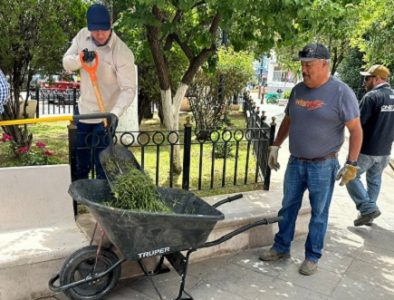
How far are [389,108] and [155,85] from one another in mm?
7229

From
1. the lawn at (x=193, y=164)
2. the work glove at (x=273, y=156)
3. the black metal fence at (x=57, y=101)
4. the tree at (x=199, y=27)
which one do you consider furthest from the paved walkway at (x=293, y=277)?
the black metal fence at (x=57, y=101)

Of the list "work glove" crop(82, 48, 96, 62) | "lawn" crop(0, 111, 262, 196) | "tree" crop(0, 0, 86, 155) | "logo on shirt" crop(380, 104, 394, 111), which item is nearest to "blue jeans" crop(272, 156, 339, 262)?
"lawn" crop(0, 111, 262, 196)

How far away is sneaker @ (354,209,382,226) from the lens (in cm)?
455

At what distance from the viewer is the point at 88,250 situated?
2.82 m

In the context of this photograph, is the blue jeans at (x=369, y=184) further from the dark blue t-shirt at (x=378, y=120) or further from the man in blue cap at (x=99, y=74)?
the man in blue cap at (x=99, y=74)

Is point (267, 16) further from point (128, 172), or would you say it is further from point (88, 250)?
point (88, 250)

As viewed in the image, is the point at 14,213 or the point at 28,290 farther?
the point at 14,213

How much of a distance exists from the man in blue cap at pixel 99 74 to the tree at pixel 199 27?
2.03ft

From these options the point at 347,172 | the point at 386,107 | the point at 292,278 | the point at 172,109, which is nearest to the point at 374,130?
the point at 386,107

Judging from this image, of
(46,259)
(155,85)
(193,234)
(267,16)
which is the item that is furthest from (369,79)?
(155,85)

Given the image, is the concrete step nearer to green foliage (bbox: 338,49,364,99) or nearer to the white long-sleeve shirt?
the white long-sleeve shirt

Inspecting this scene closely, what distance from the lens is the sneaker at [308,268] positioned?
138 inches

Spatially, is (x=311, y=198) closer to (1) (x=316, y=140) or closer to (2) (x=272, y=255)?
(1) (x=316, y=140)

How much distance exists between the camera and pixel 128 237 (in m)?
2.49
